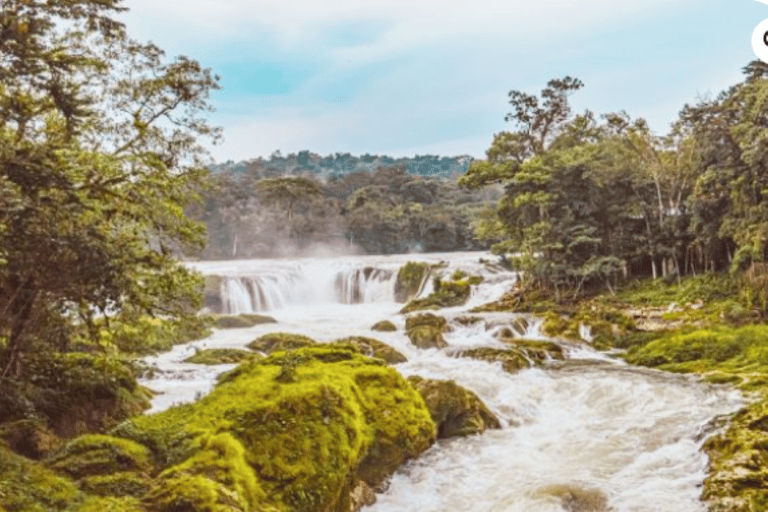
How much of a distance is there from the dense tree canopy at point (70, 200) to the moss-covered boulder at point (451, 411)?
14.0ft

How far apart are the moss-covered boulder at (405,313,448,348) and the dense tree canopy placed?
33.6 ft

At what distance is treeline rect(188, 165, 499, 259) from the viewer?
53.7 meters

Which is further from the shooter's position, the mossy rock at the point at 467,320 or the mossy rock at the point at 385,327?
the mossy rock at the point at 385,327

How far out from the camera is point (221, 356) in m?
16.1

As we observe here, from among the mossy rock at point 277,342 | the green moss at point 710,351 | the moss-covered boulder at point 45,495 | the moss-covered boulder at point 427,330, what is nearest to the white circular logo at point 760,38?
the moss-covered boulder at point 45,495

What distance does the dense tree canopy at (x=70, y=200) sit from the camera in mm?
5988

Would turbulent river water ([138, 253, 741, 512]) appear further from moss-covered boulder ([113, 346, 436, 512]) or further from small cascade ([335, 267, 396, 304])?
→ small cascade ([335, 267, 396, 304])

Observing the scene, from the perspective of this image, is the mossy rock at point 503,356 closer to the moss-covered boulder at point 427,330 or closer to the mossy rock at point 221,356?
the moss-covered boulder at point 427,330

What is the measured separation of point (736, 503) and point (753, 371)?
25.2ft

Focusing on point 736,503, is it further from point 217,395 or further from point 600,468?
point 217,395

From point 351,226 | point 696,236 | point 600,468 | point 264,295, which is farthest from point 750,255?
point 351,226

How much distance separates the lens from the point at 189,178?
9.07m

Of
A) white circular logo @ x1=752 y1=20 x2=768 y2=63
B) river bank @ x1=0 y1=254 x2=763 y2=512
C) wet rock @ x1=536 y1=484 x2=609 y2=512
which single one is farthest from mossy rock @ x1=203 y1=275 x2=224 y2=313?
white circular logo @ x1=752 y1=20 x2=768 y2=63

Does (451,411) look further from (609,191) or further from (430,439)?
(609,191)
